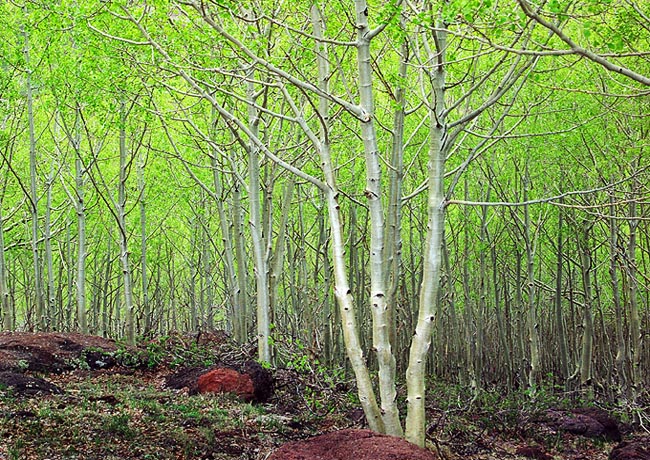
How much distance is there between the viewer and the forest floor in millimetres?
6816

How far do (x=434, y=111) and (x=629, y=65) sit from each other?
5.81 meters

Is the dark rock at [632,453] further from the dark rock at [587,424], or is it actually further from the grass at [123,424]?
the grass at [123,424]

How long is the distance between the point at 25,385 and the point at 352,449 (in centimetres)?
511

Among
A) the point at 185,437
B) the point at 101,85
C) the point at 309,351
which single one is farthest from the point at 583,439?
the point at 101,85

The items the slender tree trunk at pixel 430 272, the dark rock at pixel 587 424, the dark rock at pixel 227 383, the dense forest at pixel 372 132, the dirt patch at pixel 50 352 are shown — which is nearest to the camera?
the slender tree trunk at pixel 430 272

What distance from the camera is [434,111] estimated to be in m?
6.69

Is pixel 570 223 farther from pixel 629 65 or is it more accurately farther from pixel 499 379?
pixel 499 379

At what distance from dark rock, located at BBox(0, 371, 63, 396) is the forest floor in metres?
0.05

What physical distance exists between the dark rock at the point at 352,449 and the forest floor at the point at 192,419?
1.19 meters

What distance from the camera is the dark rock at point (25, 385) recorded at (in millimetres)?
8398

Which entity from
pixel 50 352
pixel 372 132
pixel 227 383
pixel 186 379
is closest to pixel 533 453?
pixel 227 383

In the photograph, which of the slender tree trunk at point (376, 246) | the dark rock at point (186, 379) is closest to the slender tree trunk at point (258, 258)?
the dark rock at point (186, 379)

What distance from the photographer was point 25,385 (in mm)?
8656

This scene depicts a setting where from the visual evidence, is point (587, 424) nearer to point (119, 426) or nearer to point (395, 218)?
point (395, 218)
